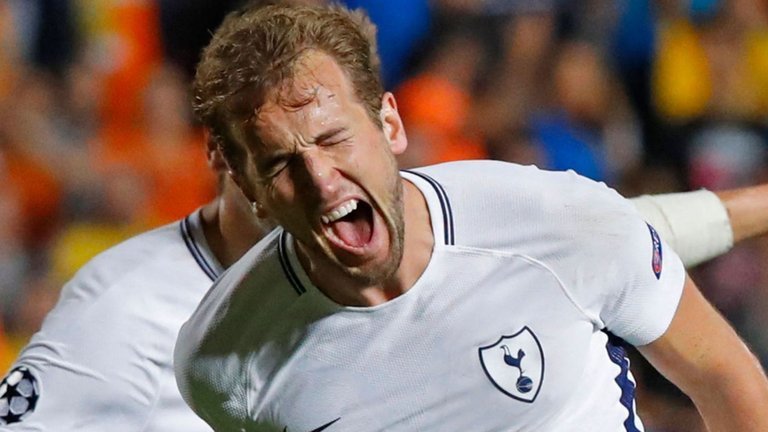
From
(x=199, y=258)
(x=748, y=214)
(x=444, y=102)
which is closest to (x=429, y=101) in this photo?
(x=444, y=102)

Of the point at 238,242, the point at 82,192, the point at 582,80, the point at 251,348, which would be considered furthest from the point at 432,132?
the point at 251,348

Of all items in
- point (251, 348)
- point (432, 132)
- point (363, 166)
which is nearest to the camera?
point (363, 166)

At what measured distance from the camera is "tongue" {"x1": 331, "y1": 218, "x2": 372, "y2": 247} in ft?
6.25

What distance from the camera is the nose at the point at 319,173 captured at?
1.87 m

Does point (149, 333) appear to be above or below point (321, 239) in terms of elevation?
below

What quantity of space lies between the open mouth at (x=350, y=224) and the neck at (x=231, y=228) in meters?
0.54

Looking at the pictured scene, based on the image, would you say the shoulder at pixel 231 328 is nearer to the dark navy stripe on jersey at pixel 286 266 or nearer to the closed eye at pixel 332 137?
the dark navy stripe on jersey at pixel 286 266

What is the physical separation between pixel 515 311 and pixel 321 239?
13.2 inches

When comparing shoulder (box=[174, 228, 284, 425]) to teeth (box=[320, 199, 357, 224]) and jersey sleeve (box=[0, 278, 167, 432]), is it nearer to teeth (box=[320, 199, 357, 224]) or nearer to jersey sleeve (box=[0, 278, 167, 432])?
teeth (box=[320, 199, 357, 224])

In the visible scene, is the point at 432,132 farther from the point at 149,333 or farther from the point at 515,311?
the point at 515,311

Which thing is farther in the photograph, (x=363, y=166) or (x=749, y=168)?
Answer: (x=749, y=168)

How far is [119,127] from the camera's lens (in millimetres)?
5281

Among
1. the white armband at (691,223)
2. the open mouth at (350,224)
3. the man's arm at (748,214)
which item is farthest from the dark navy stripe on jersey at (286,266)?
the man's arm at (748,214)

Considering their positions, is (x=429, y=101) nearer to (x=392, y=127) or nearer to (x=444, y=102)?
(x=444, y=102)
